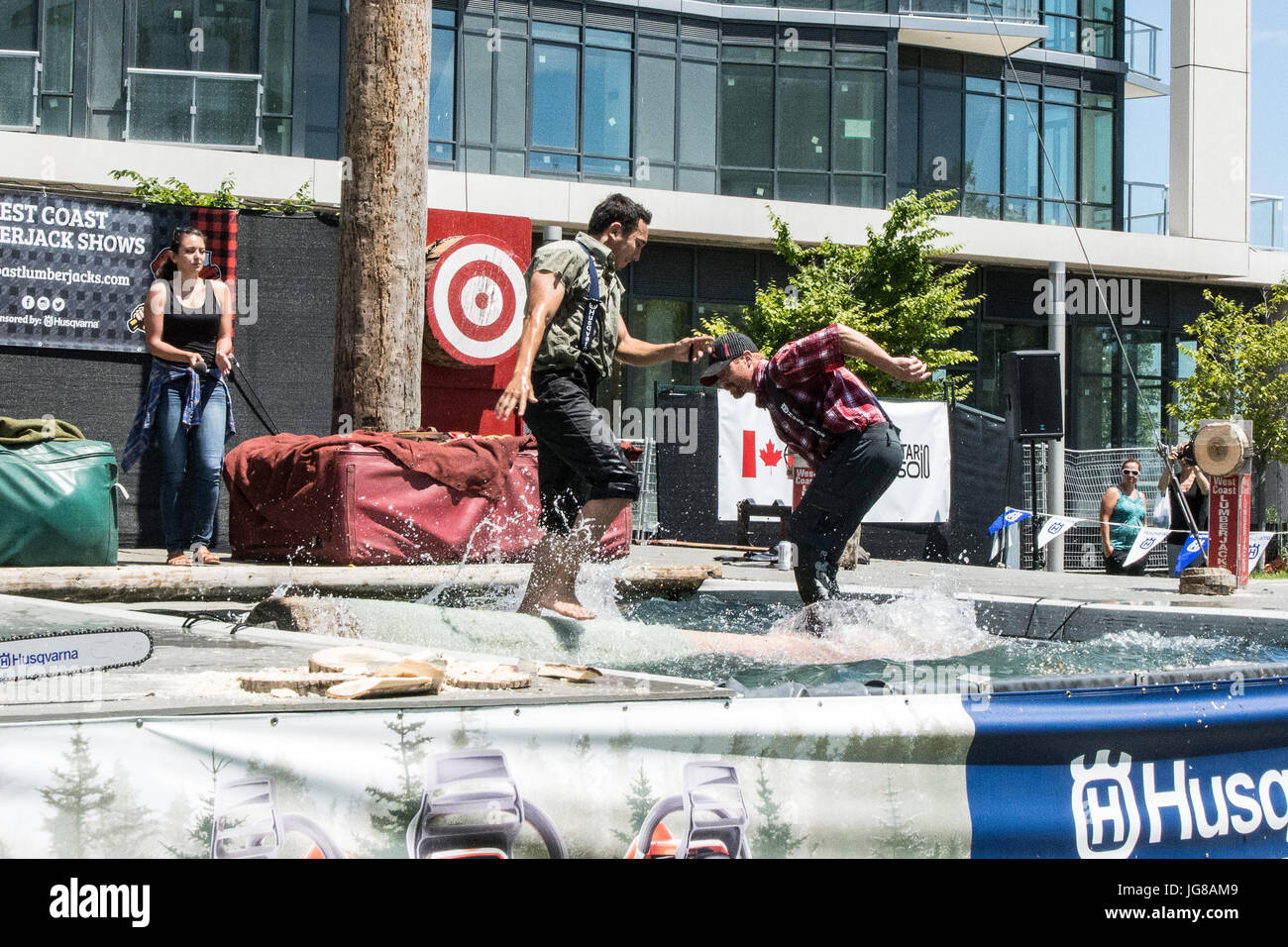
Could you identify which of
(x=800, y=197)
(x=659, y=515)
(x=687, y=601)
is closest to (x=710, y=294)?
(x=800, y=197)

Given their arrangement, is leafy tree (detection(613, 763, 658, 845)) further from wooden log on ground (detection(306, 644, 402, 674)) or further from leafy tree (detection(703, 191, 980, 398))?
leafy tree (detection(703, 191, 980, 398))

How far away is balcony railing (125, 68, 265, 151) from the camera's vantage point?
2223cm

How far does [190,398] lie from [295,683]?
4.81 m

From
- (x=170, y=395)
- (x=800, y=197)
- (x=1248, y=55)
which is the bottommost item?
(x=170, y=395)

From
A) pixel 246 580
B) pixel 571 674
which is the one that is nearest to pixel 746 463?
pixel 246 580

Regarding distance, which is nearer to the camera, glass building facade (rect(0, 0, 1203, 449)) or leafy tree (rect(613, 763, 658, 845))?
leafy tree (rect(613, 763, 658, 845))

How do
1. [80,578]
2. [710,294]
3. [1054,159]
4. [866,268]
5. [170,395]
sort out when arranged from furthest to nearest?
1. [1054,159]
2. [710,294]
3. [866,268]
4. [170,395]
5. [80,578]

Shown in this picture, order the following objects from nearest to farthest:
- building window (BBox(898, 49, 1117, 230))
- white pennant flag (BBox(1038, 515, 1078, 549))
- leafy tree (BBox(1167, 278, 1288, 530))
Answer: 1. white pennant flag (BBox(1038, 515, 1078, 549))
2. leafy tree (BBox(1167, 278, 1288, 530))
3. building window (BBox(898, 49, 1117, 230))

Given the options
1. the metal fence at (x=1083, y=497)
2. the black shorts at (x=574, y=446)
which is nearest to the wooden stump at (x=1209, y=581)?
the black shorts at (x=574, y=446)

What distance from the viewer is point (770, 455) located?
49.9ft

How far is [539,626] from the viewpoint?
5.23 metres

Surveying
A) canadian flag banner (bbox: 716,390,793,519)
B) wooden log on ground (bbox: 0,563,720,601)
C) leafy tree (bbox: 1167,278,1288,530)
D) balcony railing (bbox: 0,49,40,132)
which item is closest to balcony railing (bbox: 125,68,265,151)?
balcony railing (bbox: 0,49,40,132)
